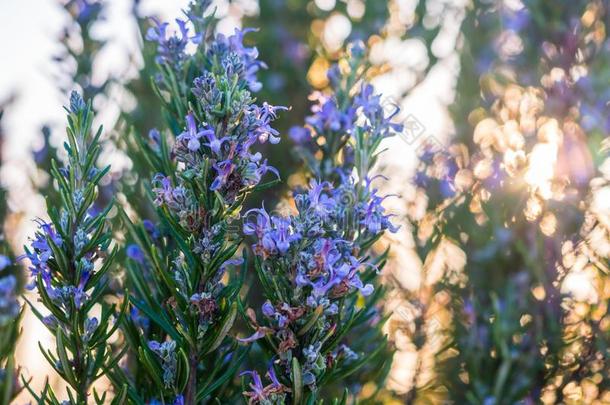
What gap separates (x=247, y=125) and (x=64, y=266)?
41cm

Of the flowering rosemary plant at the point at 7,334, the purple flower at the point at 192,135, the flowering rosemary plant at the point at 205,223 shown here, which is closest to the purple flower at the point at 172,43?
the flowering rosemary plant at the point at 205,223

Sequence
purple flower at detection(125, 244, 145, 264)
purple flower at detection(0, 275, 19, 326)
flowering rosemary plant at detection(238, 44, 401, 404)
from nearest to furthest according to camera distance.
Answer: flowering rosemary plant at detection(238, 44, 401, 404), purple flower at detection(0, 275, 19, 326), purple flower at detection(125, 244, 145, 264)

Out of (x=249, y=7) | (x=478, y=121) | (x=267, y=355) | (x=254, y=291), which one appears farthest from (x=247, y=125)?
(x=249, y=7)

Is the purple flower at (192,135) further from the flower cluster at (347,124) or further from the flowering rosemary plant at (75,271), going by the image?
the flower cluster at (347,124)

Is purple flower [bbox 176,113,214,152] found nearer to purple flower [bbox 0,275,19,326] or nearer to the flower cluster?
the flower cluster

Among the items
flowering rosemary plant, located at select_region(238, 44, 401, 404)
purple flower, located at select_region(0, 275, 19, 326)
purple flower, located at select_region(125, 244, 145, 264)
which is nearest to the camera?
flowering rosemary plant, located at select_region(238, 44, 401, 404)

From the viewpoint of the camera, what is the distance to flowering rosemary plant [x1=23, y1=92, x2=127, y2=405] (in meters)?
1.22

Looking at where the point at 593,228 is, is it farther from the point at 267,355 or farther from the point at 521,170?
the point at 267,355

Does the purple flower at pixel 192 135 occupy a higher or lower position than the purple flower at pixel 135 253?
lower

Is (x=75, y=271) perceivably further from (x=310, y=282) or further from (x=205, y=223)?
(x=310, y=282)

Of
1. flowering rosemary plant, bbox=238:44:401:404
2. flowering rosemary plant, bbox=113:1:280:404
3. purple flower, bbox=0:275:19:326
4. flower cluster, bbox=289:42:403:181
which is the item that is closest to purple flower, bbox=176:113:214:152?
flowering rosemary plant, bbox=113:1:280:404

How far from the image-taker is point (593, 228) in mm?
2178

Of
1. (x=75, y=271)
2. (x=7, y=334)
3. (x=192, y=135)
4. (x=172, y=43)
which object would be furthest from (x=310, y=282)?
(x=172, y=43)

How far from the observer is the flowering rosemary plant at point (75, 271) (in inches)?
48.2
